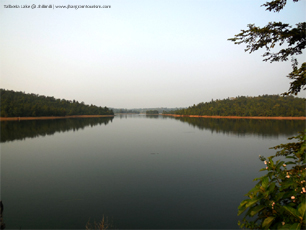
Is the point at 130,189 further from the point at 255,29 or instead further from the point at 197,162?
the point at 255,29

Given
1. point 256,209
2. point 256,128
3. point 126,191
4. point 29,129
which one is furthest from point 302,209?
point 256,128

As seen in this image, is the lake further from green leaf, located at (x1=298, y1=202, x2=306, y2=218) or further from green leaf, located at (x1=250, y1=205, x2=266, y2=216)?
green leaf, located at (x1=298, y1=202, x2=306, y2=218)

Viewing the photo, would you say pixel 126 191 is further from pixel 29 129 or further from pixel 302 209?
pixel 29 129

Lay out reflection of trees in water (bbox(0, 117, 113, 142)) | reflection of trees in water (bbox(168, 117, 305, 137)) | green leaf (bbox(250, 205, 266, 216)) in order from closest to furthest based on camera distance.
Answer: green leaf (bbox(250, 205, 266, 216))
reflection of trees in water (bbox(0, 117, 113, 142))
reflection of trees in water (bbox(168, 117, 305, 137))

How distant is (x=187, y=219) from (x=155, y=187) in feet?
12.7

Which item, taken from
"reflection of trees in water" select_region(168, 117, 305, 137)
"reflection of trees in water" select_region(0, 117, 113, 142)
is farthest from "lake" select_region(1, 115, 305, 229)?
"reflection of trees in water" select_region(168, 117, 305, 137)

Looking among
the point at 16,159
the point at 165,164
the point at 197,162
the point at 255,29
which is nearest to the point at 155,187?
the point at 165,164

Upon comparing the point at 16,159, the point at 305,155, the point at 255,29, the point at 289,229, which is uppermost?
the point at 255,29

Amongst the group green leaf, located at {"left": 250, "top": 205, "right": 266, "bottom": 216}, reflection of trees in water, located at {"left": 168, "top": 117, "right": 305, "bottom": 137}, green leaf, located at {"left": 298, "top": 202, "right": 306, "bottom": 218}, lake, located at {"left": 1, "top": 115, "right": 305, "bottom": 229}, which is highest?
green leaf, located at {"left": 298, "top": 202, "right": 306, "bottom": 218}

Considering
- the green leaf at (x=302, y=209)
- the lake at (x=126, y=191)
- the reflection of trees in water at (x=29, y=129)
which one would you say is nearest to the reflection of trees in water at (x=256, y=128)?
the lake at (x=126, y=191)

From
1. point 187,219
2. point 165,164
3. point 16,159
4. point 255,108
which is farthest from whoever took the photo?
point 255,108

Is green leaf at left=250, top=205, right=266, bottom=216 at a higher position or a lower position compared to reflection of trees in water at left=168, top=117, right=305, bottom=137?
higher

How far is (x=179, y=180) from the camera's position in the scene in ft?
44.7

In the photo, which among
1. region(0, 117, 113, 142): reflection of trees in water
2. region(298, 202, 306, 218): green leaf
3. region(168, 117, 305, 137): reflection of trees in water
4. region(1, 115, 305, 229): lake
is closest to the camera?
region(298, 202, 306, 218): green leaf
